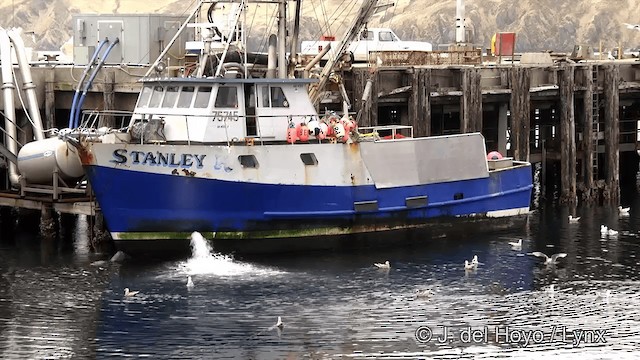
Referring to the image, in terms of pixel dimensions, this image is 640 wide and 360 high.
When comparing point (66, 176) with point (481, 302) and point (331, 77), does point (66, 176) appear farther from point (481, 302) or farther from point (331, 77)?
point (481, 302)

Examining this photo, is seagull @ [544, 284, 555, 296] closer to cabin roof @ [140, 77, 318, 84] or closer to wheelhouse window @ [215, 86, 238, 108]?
cabin roof @ [140, 77, 318, 84]

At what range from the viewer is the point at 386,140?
118ft

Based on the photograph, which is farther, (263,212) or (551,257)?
(551,257)

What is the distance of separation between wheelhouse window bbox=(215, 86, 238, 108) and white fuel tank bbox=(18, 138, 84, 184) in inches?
171

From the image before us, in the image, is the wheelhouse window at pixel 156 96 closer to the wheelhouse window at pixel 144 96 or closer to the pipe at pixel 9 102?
the wheelhouse window at pixel 144 96

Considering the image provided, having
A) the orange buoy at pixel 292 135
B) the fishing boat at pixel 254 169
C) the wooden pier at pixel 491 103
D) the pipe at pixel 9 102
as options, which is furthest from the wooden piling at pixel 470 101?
the pipe at pixel 9 102

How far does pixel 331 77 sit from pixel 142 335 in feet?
43.6

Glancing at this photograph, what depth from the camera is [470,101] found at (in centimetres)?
4231

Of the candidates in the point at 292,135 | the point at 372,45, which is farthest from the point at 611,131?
the point at 292,135

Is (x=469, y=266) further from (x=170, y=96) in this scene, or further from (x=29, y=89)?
(x=29, y=89)

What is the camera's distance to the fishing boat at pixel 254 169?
3359cm

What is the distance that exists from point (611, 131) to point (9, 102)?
1948 cm

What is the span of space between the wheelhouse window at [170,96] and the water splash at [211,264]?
3.38 meters

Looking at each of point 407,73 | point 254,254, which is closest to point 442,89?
point 407,73
